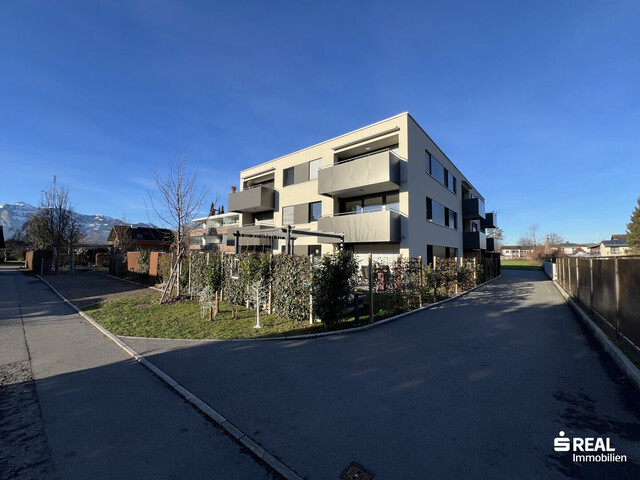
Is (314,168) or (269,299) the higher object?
(314,168)

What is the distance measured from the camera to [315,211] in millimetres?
21203

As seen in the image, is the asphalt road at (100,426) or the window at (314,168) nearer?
the asphalt road at (100,426)

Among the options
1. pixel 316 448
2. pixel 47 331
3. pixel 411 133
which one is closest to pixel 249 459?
pixel 316 448

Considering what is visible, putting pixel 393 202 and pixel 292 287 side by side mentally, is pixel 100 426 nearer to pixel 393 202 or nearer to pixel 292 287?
pixel 292 287

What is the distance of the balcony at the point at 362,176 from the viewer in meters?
15.7

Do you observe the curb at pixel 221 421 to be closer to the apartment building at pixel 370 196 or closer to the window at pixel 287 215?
the apartment building at pixel 370 196

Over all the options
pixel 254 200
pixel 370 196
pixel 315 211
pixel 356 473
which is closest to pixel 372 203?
pixel 370 196

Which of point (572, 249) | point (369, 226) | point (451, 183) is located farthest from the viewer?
point (572, 249)

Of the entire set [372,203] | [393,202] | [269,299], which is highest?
[372,203]

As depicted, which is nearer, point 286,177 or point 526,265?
point 286,177

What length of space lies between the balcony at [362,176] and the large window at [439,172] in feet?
14.2

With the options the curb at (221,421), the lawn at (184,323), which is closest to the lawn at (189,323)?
the lawn at (184,323)

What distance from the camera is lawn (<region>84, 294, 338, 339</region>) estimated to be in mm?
7047

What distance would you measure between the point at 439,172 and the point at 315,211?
A: 397 inches
